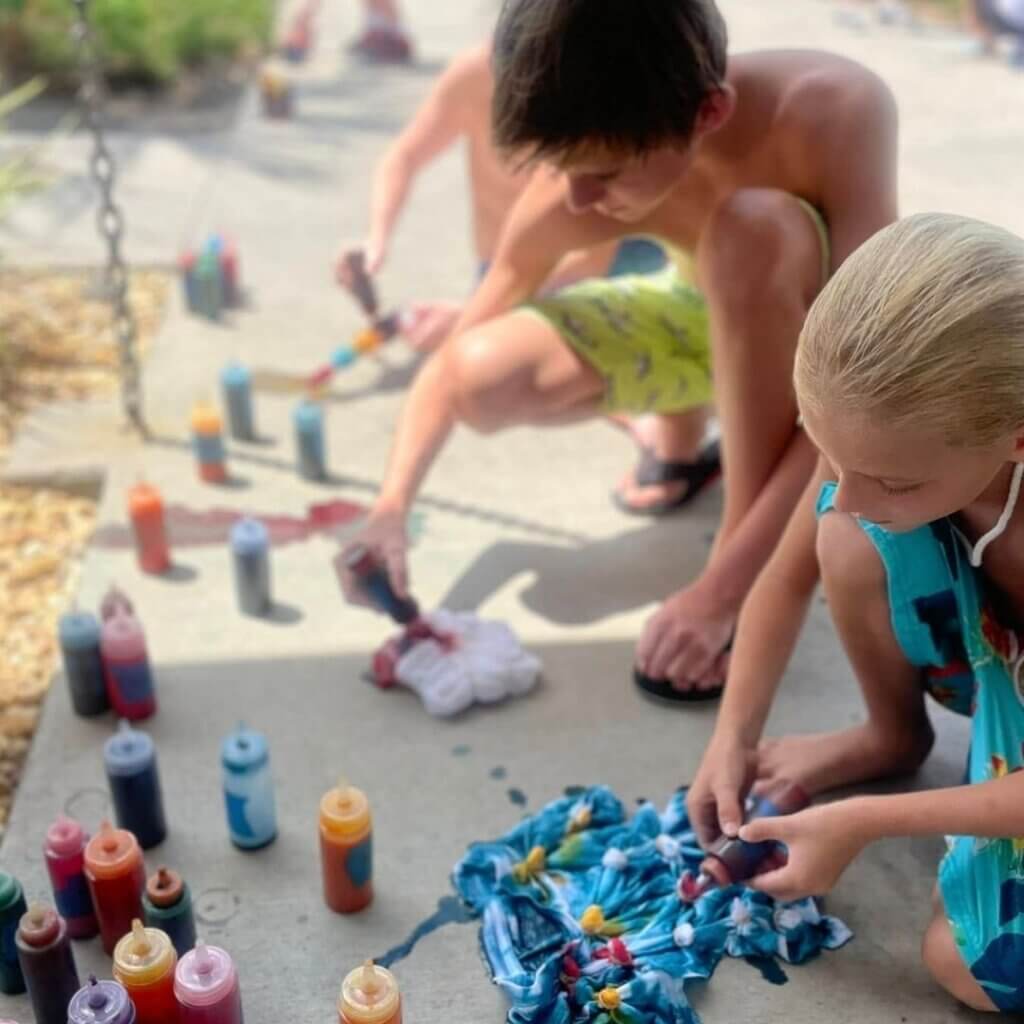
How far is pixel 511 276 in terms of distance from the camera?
2.22 m

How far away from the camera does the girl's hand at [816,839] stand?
137 centimetres

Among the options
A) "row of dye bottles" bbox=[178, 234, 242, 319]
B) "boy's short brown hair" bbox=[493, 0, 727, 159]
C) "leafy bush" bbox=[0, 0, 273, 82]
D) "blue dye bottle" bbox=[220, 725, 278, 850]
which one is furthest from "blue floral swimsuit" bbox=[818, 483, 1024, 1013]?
"leafy bush" bbox=[0, 0, 273, 82]

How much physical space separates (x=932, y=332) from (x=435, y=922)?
958mm

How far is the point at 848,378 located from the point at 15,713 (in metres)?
1.47

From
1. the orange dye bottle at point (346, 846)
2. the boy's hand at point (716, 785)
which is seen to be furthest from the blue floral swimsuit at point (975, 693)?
the orange dye bottle at point (346, 846)

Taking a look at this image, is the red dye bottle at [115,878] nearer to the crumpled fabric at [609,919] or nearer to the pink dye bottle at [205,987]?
the pink dye bottle at [205,987]

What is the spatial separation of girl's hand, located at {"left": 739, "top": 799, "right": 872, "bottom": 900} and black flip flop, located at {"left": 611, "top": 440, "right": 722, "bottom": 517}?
1.12 m

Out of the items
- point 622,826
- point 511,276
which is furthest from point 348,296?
point 622,826

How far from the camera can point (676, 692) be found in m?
1.96

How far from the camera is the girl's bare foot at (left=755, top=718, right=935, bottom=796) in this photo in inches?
68.0

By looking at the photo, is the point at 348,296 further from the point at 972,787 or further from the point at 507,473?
the point at 972,787

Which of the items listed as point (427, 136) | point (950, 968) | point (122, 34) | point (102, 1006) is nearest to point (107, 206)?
point (427, 136)

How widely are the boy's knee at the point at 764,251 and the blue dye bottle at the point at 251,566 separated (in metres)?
0.88

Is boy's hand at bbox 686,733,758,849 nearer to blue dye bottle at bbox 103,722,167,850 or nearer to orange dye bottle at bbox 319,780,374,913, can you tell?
orange dye bottle at bbox 319,780,374,913
